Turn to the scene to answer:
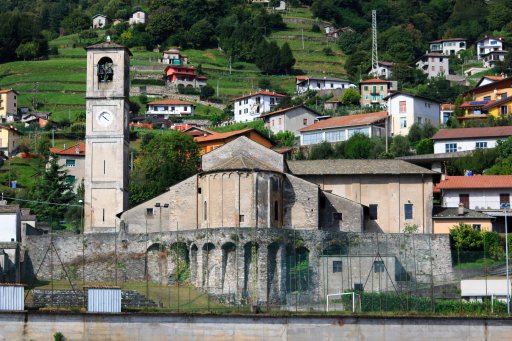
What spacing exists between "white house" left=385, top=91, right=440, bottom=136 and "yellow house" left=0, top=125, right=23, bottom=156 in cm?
3591

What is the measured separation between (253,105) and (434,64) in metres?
35.1

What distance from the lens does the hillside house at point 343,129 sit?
114675mm

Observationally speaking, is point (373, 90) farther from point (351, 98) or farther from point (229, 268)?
point (229, 268)

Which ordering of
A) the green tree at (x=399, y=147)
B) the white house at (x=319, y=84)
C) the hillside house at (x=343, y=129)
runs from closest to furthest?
the green tree at (x=399, y=147)
the hillside house at (x=343, y=129)
the white house at (x=319, y=84)

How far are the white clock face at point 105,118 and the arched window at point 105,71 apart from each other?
2263 mm

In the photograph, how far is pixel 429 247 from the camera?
246 feet

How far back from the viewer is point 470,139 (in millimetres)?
103688

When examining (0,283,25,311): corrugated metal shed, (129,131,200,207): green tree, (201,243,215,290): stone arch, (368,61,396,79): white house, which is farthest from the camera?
(368,61,396,79): white house

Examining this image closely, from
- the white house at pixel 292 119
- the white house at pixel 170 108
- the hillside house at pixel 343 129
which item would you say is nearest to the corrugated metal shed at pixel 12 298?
the hillside house at pixel 343 129

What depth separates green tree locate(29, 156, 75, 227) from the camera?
93125 millimetres

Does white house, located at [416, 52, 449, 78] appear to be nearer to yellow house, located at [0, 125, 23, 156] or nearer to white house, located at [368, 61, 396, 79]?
white house, located at [368, 61, 396, 79]

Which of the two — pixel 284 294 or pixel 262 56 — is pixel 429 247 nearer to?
pixel 284 294

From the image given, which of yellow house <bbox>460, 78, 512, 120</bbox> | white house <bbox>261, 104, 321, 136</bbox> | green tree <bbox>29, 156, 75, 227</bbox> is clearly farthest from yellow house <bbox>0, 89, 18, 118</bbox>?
yellow house <bbox>460, 78, 512, 120</bbox>

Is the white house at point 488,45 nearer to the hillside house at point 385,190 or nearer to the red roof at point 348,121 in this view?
the red roof at point 348,121
